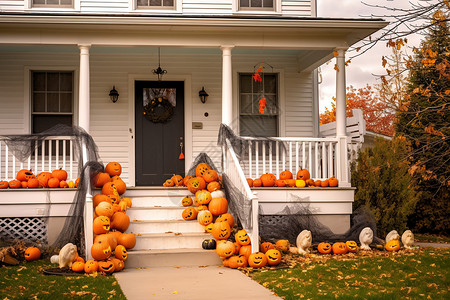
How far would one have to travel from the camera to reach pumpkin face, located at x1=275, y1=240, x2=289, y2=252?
9094 mm

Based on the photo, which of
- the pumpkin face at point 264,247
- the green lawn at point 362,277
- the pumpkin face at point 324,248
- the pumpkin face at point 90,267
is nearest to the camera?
the green lawn at point 362,277

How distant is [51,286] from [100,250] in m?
1.08

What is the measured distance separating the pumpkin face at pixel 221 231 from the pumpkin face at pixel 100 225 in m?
1.60

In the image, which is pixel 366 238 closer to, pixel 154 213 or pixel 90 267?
pixel 154 213

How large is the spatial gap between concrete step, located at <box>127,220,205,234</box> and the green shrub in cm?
371

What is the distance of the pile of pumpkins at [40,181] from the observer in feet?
31.5

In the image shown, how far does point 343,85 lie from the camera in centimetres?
1094

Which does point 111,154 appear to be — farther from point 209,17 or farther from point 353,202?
point 353,202

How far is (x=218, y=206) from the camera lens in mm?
9102

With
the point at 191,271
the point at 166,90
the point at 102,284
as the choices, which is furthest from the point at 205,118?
the point at 102,284

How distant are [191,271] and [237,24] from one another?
15.6 feet

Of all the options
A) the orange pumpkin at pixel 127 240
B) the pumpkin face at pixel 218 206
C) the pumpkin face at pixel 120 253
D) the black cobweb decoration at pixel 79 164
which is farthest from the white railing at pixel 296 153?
the pumpkin face at pixel 120 253

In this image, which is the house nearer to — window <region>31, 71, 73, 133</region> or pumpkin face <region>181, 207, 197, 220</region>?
window <region>31, 71, 73, 133</region>

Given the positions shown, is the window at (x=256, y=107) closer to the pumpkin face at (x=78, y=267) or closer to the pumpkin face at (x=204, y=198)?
the pumpkin face at (x=204, y=198)
